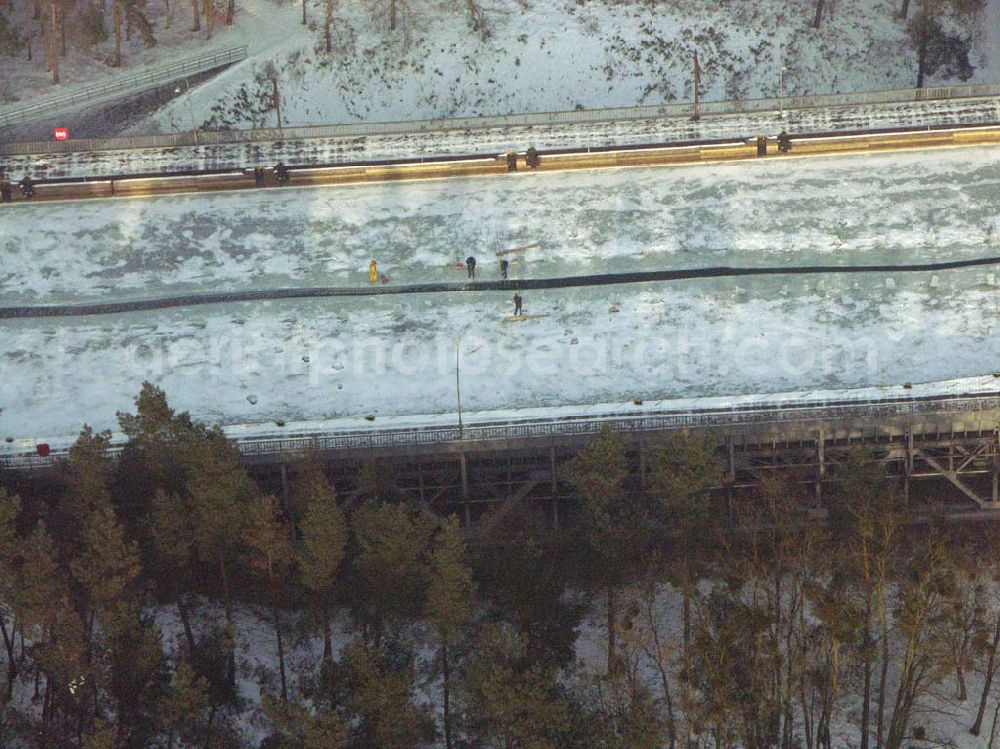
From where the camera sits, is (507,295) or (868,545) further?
(507,295)

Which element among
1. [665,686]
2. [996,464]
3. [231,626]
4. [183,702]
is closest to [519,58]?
[996,464]

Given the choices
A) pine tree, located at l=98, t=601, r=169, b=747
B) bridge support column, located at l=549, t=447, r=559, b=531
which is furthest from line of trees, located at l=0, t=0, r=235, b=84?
pine tree, located at l=98, t=601, r=169, b=747

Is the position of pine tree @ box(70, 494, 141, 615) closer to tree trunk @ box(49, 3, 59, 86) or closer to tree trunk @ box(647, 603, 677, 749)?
tree trunk @ box(647, 603, 677, 749)

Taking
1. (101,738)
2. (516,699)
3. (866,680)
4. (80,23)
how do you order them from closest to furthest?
(101,738)
(516,699)
(866,680)
(80,23)

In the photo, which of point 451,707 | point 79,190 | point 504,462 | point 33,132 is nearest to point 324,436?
point 504,462

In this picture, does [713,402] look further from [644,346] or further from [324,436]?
[324,436]

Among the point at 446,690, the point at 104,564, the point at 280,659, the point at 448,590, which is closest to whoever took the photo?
the point at 104,564

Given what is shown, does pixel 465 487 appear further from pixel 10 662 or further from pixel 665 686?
pixel 10 662

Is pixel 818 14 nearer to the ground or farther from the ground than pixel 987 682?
farther from the ground
